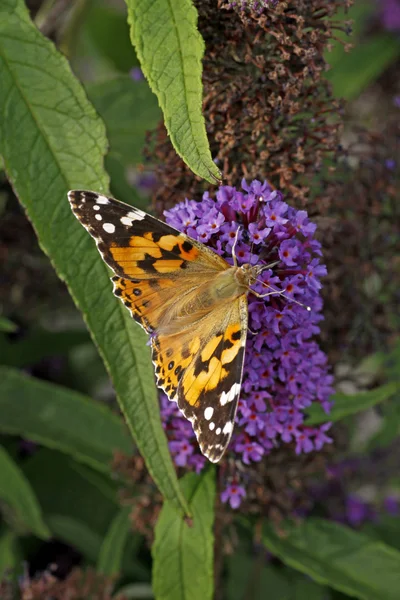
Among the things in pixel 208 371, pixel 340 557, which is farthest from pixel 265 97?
pixel 340 557

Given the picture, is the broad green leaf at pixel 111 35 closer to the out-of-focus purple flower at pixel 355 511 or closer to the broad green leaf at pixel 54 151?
the broad green leaf at pixel 54 151

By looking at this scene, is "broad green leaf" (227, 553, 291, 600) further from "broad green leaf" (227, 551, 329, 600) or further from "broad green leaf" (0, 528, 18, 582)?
"broad green leaf" (0, 528, 18, 582)

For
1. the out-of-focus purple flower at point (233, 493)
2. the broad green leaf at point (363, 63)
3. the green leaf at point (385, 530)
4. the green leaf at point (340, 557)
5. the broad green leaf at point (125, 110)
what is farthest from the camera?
the broad green leaf at point (363, 63)

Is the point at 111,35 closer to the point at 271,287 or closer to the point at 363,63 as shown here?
the point at 363,63

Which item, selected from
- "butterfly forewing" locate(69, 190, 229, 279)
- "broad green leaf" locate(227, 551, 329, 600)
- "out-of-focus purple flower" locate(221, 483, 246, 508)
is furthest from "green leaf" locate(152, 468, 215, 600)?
"broad green leaf" locate(227, 551, 329, 600)

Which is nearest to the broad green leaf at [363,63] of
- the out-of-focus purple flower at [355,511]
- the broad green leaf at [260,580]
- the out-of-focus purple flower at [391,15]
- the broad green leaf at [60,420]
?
the out-of-focus purple flower at [391,15]

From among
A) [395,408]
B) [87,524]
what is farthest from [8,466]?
[395,408]
